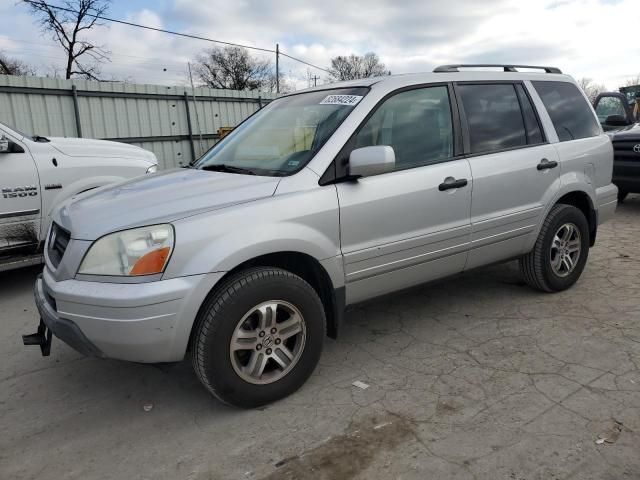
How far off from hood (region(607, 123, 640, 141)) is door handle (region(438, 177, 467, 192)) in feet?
19.2

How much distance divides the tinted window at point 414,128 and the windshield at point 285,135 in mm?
195

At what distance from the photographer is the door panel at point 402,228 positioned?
3.00 m

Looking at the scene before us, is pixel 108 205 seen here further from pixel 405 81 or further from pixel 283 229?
pixel 405 81

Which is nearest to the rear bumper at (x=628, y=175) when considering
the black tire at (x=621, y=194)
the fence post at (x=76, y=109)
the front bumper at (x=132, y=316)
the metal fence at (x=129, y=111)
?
the black tire at (x=621, y=194)

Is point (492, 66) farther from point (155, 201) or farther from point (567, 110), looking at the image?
point (155, 201)

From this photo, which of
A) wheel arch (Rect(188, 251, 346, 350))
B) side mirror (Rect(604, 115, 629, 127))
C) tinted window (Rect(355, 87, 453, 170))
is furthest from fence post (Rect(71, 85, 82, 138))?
side mirror (Rect(604, 115, 629, 127))

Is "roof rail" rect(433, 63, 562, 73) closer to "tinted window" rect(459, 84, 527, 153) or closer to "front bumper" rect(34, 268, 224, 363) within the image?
"tinted window" rect(459, 84, 527, 153)

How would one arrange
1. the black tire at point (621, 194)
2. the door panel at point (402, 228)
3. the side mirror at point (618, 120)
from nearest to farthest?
the door panel at point (402, 228)
the side mirror at point (618, 120)
the black tire at point (621, 194)

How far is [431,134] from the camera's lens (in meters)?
3.46

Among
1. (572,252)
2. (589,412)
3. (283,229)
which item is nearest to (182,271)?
(283,229)

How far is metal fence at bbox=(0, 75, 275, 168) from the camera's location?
32.5ft

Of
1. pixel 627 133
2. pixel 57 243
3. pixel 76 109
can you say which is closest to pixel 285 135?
pixel 57 243

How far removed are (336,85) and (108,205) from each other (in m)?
1.77

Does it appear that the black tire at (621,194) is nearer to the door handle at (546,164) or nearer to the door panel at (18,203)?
the door handle at (546,164)
